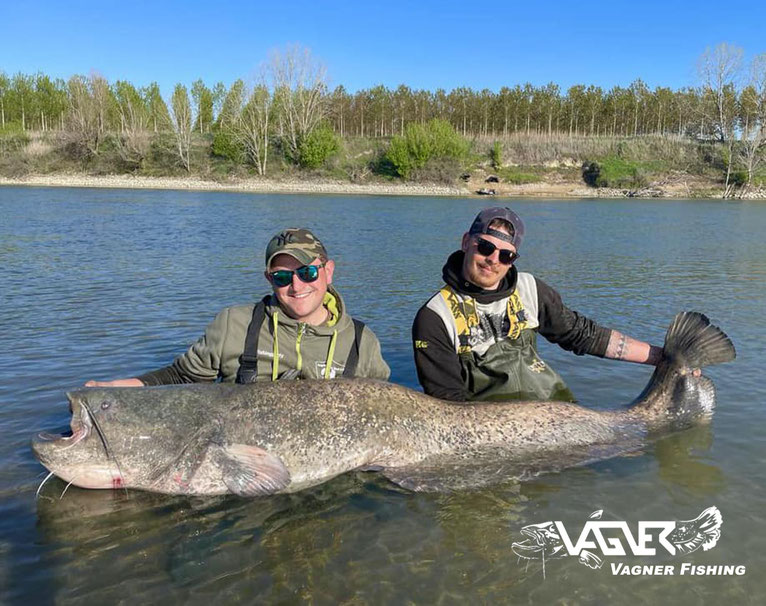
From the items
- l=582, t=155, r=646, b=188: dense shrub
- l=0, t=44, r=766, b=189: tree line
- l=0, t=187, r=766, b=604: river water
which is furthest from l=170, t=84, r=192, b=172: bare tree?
l=0, t=187, r=766, b=604: river water

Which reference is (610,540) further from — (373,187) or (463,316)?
(373,187)

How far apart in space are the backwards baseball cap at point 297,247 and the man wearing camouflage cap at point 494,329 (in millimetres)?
1105

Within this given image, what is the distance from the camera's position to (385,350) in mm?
8688

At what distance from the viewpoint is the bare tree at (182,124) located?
241 ft

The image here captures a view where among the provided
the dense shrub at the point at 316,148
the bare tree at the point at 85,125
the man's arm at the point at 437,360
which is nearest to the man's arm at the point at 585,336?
the man's arm at the point at 437,360

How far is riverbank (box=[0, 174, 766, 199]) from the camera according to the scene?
6544cm

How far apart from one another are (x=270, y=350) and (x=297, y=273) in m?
0.69

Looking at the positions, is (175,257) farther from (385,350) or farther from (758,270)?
(758,270)

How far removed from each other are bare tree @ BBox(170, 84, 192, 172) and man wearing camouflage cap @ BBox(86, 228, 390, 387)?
242ft


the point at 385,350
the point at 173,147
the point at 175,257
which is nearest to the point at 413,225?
the point at 175,257

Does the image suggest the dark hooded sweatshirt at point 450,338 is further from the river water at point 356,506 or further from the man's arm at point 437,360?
the river water at point 356,506

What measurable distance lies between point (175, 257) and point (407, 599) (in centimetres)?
1582

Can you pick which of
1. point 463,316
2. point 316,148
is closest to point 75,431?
point 463,316

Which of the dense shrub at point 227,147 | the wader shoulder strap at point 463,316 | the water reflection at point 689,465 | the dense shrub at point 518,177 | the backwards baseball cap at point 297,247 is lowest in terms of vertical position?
the water reflection at point 689,465
